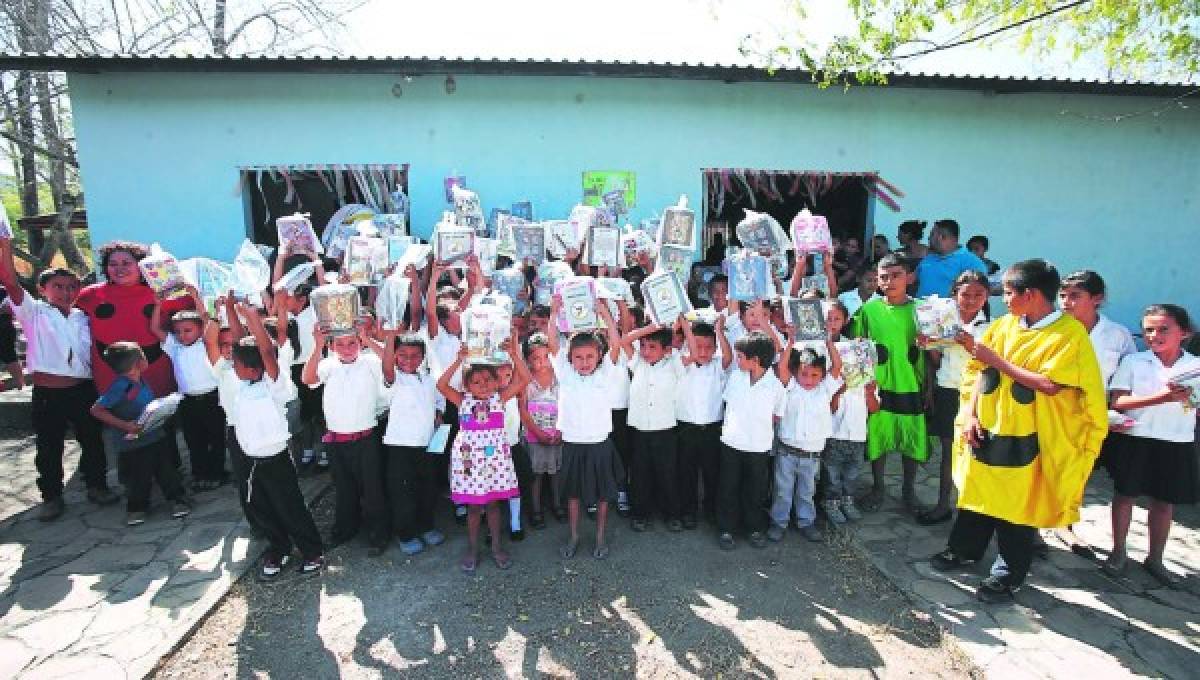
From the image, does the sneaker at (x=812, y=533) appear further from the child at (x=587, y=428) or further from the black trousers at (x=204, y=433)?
the black trousers at (x=204, y=433)

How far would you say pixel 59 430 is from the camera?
14.4 feet

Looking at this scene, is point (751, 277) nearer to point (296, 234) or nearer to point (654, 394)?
point (654, 394)

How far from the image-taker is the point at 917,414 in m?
4.20

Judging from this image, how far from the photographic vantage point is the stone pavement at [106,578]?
2.97 m

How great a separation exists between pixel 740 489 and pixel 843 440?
0.74 meters

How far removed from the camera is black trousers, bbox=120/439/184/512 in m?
4.20

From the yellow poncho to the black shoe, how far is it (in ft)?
1.64

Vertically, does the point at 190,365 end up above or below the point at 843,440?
above

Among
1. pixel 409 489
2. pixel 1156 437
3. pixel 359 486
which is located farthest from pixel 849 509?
pixel 359 486

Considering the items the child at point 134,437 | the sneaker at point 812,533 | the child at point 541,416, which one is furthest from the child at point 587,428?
the child at point 134,437

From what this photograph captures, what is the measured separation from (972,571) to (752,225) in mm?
2336

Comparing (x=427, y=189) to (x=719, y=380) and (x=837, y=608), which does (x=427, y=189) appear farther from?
(x=837, y=608)

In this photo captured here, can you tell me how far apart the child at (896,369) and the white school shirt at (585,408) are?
5.98ft

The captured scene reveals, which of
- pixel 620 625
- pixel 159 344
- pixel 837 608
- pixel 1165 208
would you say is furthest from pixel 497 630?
pixel 1165 208
